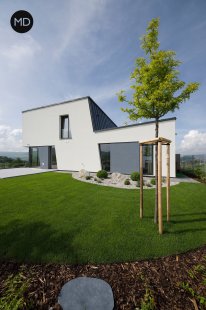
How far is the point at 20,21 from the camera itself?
5395 millimetres

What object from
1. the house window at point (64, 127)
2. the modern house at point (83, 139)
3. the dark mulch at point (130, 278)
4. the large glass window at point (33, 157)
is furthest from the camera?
the large glass window at point (33, 157)

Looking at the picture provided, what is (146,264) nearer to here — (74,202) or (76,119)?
(74,202)

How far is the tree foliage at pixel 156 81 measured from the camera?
5.09 m

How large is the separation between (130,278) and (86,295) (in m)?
0.86

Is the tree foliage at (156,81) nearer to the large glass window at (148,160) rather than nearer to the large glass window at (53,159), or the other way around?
the large glass window at (148,160)

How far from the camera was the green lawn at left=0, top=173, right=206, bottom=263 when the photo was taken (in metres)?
3.62

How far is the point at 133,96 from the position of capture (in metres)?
5.63

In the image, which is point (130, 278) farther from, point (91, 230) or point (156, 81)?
point (156, 81)

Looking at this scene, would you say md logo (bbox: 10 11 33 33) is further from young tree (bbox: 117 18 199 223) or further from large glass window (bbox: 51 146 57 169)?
large glass window (bbox: 51 146 57 169)

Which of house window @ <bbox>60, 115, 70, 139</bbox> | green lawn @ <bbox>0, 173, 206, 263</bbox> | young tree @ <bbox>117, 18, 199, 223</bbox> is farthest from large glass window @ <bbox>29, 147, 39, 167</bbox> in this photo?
young tree @ <bbox>117, 18, 199, 223</bbox>

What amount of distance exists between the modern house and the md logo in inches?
485

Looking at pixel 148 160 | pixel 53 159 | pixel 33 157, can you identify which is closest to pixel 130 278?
pixel 148 160

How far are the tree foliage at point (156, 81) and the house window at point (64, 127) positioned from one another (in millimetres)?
16389

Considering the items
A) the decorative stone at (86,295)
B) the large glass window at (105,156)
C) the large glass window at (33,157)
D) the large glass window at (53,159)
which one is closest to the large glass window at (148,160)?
the large glass window at (105,156)
